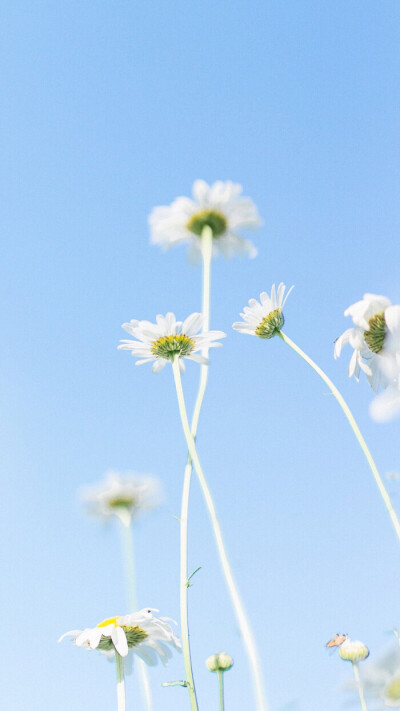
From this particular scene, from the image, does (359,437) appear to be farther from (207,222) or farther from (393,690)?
(207,222)

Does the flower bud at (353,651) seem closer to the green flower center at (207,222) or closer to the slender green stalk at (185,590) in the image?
the slender green stalk at (185,590)

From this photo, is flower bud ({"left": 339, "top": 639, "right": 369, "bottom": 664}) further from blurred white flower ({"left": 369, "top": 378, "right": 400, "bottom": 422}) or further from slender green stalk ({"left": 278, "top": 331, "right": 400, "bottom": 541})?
blurred white flower ({"left": 369, "top": 378, "right": 400, "bottom": 422})

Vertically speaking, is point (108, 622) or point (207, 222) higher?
point (207, 222)

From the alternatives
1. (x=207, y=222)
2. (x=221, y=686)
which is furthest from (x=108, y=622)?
(x=207, y=222)

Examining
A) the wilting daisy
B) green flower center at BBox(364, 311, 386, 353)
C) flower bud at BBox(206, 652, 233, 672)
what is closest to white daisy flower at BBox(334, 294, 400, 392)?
green flower center at BBox(364, 311, 386, 353)

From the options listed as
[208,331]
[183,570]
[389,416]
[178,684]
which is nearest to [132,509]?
A: [208,331]

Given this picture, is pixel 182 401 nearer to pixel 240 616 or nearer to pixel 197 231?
pixel 240 616
